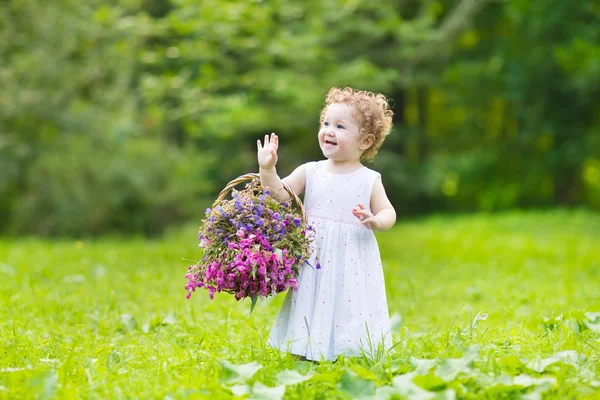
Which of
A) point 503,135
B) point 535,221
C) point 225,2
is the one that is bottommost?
point 535,221

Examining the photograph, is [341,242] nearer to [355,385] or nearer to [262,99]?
[355,385]

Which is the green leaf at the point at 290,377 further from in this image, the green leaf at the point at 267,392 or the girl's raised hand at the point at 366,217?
the girl's raised hand at the point at 366,217

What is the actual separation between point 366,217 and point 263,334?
0.86m

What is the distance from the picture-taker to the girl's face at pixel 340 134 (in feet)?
11.3

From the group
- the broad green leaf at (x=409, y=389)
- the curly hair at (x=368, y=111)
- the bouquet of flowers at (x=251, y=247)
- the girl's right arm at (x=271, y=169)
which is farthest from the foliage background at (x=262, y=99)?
the broad green leaf at (x=409, y=389)

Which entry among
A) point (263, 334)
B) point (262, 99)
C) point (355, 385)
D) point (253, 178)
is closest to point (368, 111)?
point (253, 178)

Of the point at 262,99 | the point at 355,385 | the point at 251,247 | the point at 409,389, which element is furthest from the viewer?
the point at 262,99

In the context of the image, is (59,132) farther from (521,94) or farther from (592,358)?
(521,94)

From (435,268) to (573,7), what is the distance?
1055 cm

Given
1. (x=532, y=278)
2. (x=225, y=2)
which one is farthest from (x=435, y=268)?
(x=225, y=2)

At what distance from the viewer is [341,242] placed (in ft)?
11.2

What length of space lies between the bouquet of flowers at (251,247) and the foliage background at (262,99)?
4462mm

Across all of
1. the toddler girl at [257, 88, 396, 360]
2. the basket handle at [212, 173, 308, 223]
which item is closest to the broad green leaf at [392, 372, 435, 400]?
the toddler girl at [257, 88, 396, 360]

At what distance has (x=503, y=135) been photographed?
20.0 m
